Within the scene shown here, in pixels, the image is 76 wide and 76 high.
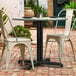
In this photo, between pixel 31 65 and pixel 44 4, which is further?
pixel 44 4

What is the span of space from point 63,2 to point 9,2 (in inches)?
Result: 342

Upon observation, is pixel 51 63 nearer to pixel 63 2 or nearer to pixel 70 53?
pixel 70 53

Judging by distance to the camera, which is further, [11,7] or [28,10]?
[28,10]

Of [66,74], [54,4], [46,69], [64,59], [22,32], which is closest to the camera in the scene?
[66,74]

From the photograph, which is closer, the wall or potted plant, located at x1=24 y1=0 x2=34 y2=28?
the wall

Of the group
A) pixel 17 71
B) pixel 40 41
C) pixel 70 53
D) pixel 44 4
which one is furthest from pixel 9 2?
pixel 44 4

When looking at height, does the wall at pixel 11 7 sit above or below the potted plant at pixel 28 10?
above

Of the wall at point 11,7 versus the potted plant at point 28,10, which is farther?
the potted plant at point 28,10

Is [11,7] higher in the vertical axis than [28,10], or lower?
higher

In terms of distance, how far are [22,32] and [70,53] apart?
1.76 m

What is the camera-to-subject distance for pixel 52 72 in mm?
5344

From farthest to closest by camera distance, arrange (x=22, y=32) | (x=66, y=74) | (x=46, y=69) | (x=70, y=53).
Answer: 1. (x=22, y=32)
2. (x=70, y=53)
3. (x=46, y=69)
4. (x=66, y=74)

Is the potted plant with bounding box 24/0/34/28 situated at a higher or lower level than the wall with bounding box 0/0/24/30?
lower

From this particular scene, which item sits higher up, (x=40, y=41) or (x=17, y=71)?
(x=40, y=41)
